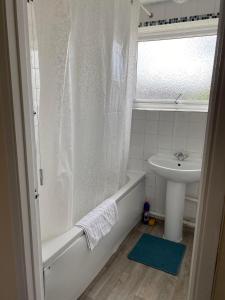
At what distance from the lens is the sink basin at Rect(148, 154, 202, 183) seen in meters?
1.94

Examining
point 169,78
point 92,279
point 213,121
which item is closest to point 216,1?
point 169,78

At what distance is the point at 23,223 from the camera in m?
0.98

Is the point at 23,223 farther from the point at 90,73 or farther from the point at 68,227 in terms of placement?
the point at 90,73

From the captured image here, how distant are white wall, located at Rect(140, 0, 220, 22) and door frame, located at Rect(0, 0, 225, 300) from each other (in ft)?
5.39

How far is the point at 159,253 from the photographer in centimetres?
212

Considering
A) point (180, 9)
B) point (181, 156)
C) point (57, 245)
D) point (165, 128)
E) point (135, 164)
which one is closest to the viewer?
point (57, 245)

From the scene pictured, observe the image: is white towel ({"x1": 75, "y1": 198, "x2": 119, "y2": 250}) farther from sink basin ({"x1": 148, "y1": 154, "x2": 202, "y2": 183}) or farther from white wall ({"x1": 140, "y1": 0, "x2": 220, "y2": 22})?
white wall ({"x1": 140, "y1": 0, "x2": 220, "y2": 22})

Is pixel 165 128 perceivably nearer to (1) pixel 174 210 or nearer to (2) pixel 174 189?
(2) pixel 174 189

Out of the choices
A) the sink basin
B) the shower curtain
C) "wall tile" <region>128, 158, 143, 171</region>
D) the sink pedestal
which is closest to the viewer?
the shower curtain

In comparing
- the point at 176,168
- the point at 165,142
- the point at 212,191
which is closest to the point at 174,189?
the point at 176,168

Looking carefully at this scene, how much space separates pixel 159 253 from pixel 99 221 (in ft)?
2.66

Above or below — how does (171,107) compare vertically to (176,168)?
above

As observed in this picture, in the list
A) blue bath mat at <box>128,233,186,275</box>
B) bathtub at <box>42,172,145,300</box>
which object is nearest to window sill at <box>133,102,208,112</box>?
bathtub at <box>42,172,145,300</box>

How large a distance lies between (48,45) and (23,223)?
0.91m
